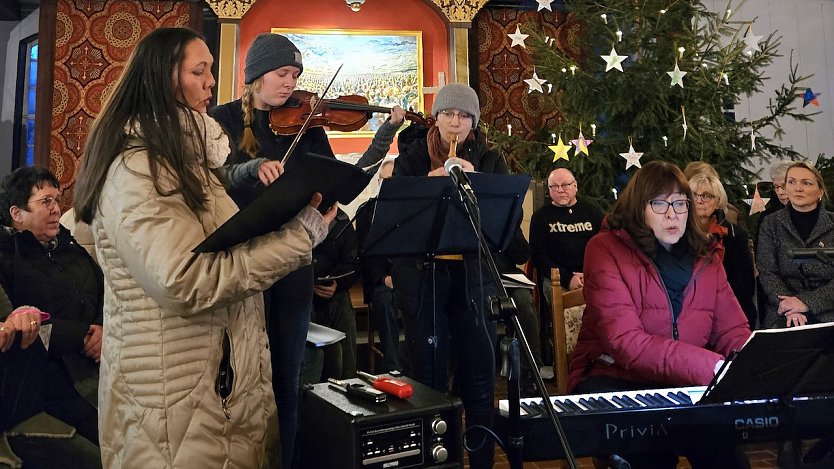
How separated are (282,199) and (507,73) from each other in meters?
5.87

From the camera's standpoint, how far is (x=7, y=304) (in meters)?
2.24

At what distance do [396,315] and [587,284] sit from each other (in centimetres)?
224

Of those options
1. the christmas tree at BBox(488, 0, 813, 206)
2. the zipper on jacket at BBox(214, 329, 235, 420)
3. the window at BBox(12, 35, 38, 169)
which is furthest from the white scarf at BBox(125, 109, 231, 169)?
the window at BBox(12, 35, 38, 169)

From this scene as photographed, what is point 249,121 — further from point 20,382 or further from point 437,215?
point 20,382

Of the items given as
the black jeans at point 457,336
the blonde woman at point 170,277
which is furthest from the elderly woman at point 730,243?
the blonde woman at point 170,277

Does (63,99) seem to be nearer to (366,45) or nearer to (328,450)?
(366,45)

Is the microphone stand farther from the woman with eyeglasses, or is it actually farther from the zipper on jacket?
the woman with eyeglasses

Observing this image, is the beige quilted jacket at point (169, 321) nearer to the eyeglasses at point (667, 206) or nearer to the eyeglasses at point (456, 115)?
the eyeglasses at point (456, 115)

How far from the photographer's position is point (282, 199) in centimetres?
129

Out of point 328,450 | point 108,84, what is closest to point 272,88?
point 328,450

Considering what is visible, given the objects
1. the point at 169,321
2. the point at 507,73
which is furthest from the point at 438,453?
the point at 507,73

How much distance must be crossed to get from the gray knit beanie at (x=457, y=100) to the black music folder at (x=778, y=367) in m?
1.35

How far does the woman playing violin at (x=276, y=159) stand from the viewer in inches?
81.2

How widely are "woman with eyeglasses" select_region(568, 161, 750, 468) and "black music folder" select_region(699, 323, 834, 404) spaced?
1.41 ft
